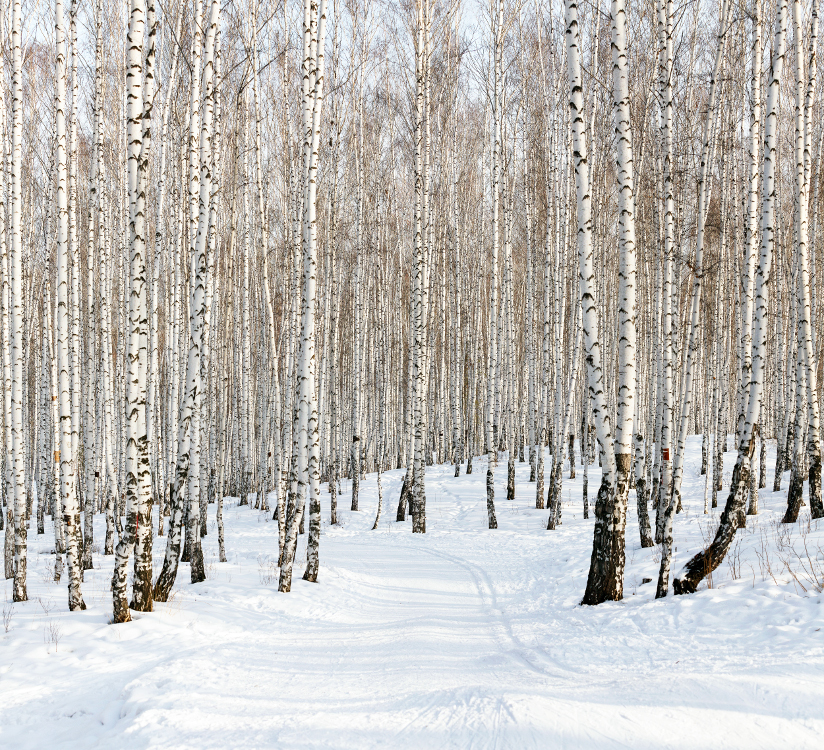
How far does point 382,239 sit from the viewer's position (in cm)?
2003

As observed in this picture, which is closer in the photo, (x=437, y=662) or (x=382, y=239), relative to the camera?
(x=437, y=662)

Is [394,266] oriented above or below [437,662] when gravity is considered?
above

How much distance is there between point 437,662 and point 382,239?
55.7 ft

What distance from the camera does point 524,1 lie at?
13266mm

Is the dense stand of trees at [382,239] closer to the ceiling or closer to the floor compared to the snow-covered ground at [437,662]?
closer to the ceiling

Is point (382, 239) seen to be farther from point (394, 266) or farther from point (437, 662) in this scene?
point (437, 662)

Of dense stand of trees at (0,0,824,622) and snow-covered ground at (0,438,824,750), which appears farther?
dense stand of trees at (0,0,824,622)

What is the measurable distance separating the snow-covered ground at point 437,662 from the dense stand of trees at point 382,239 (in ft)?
1.84

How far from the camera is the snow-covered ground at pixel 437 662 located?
11.3ft

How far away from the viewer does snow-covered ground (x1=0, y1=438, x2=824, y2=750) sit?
11.3 feet

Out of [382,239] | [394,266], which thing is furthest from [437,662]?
[394,266]

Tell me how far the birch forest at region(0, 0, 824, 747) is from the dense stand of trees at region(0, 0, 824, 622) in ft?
0.24

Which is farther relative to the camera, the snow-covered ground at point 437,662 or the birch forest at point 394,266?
the birch forest at point 394,266

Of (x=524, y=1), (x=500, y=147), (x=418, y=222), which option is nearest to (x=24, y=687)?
(x=418, y=222)
